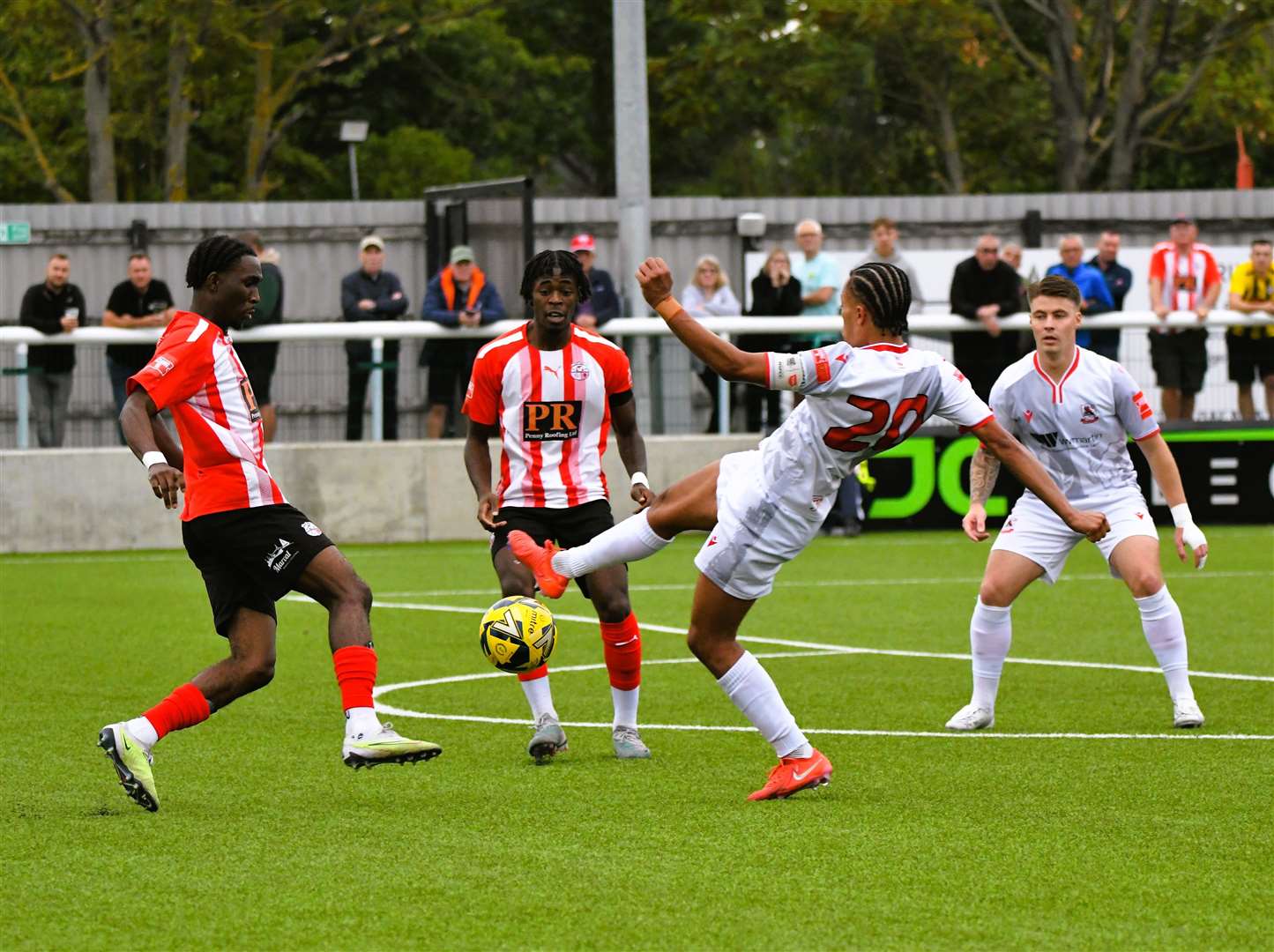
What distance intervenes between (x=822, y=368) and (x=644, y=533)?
1.06 meters

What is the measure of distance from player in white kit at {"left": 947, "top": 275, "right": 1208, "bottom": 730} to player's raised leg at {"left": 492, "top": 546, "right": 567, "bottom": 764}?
1.84 m

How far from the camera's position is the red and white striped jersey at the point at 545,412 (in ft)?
28.6

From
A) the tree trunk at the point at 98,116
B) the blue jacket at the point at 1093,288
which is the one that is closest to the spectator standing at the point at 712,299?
the blue jacket at the point at 1093,288

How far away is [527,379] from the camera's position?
874 centimetres

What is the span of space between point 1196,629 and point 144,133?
2726cm

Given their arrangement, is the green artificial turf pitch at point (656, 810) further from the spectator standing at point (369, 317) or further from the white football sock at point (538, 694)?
the spectator standing at point (369, 317)

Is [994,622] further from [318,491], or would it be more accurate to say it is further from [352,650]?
[318,491]

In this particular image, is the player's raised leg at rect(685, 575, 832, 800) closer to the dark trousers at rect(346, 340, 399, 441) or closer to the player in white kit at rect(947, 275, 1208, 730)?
the player in white kit at rect(947, 275, 1208, 730)

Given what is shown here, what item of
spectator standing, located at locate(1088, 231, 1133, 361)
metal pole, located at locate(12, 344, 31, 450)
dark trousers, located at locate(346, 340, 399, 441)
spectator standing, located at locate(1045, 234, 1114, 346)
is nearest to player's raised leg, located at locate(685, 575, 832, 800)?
dark trousers, located at locate(346, 340, 399, 441)

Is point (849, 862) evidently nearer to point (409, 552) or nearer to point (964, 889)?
point (964, 889)

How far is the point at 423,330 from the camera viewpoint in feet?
59.6

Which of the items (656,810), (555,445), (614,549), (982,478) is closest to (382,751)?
(656,810)

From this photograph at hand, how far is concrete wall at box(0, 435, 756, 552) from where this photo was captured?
18141 mm

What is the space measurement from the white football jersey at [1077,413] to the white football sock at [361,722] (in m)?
3.53
